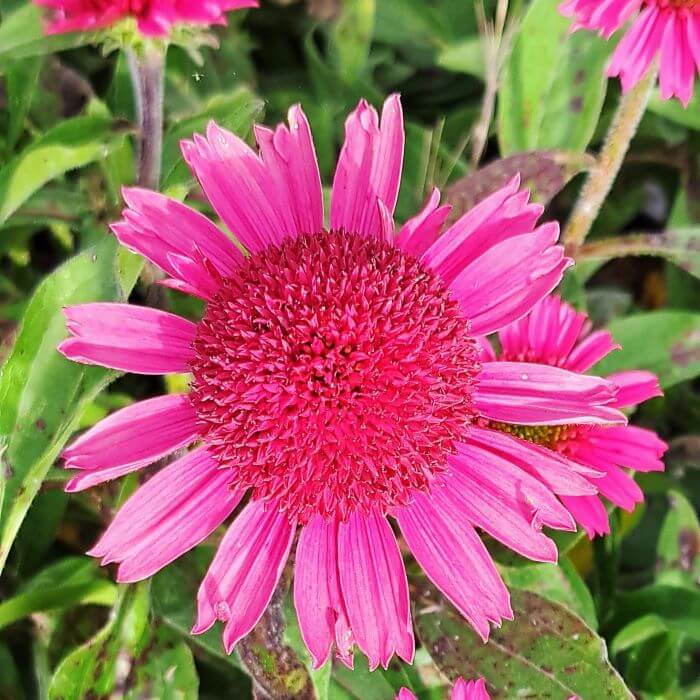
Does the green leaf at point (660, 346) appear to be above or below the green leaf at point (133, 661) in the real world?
above

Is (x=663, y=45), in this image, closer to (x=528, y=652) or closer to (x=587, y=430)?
(x=587, y=430)

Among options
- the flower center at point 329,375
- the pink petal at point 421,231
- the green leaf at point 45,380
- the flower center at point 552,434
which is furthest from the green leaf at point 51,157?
the flower center at point 552,434

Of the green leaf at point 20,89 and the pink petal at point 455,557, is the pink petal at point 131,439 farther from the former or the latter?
the green leaf at point 20,89

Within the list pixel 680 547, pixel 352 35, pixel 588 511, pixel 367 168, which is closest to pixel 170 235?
pixel 367 168

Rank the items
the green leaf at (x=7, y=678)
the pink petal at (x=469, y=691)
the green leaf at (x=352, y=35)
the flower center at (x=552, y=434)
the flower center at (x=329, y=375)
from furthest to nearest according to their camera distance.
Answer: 1. the green leaf at (x=352, y=35)
2. the green leaf at (x=7, y=678)
3. the flower center at (x=552, y=434)
4. the pink petal at (x=469, y=691)
5. the flower center at (x=329, y=375)

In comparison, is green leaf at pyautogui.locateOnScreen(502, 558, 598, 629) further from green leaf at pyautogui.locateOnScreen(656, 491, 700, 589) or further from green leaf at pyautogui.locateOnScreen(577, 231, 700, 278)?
green leaf at pyautogui.locateOnScreen(577, 231, 700, 278)
